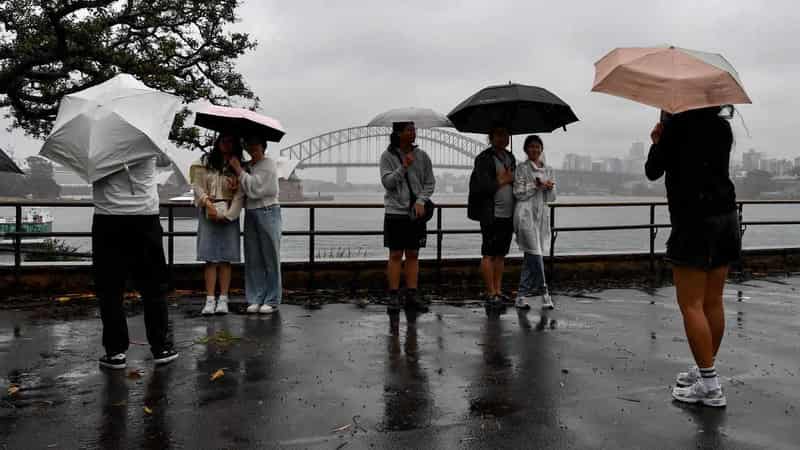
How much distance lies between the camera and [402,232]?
5.78 m

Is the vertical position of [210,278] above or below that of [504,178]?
below

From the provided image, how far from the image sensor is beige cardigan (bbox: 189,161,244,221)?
5.51 m

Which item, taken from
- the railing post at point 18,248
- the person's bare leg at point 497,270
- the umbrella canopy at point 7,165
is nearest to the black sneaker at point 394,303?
the person's bare leg at point 497,270

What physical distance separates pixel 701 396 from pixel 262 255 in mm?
3531

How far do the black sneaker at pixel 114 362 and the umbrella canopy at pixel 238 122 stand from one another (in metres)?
1.98

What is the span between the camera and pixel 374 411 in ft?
Answer: 10.3

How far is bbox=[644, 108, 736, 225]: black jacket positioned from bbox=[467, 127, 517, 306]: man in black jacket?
2537 millimetres

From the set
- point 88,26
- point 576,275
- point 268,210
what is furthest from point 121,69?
point 576,275

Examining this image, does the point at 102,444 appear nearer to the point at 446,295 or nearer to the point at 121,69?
the point at 446,295

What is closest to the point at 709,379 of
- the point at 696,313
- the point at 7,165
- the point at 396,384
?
the point at 696,313

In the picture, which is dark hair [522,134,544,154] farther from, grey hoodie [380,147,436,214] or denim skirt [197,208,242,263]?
denim skirt [197,208,242,263]

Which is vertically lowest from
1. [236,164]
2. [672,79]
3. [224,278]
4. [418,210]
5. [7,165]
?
[224,278]

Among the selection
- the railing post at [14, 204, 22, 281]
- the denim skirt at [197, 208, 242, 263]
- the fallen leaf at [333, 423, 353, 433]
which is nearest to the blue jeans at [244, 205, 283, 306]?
the denim skirt at [197, 208, 242, 263]

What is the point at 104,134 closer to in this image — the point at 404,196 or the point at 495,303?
the point at 404,196
